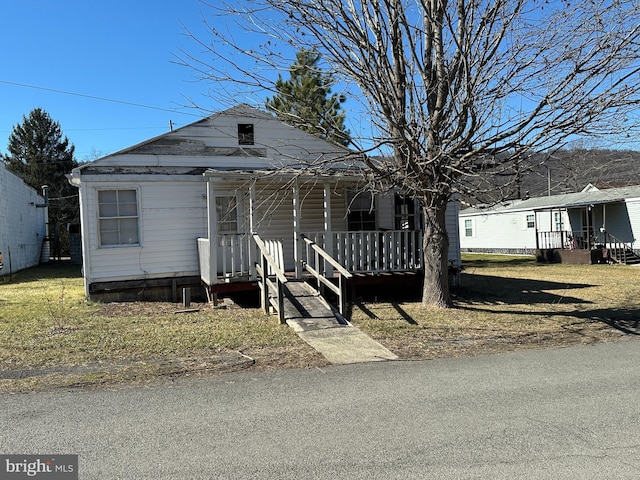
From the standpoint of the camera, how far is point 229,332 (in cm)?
816

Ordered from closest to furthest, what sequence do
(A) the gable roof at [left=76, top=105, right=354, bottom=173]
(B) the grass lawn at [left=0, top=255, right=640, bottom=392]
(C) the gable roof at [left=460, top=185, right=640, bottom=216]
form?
(B) the grass lawn at [left=0, top=255, right=640, bottom=392]
(A) the gable roof at [left=76, top=105, right=354, bottom=173]
(C) the gable roof at [left=460, top=185, right=640, bottom=216]

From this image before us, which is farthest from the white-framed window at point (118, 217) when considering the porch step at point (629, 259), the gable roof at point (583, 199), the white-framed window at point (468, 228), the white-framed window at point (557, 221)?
the white-framed window at point (468, 228)

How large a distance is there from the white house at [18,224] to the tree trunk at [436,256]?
1646 centimetres

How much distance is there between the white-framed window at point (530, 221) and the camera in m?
29.8

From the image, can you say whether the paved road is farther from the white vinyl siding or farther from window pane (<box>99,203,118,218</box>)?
window pane (<box>99,203,118,218</box>)

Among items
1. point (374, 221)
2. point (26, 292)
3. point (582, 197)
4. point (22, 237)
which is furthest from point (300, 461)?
point (582, 197)

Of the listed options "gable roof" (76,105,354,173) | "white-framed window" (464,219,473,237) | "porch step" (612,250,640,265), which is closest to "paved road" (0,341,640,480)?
"gable roof" (76,105,354,173)

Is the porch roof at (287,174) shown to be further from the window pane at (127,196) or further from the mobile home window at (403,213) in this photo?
the mobile home window at (403,213)

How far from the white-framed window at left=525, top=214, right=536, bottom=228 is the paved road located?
25.6m

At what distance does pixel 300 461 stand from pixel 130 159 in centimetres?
977

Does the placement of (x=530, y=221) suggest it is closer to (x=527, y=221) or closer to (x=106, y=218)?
(x=527, y=221)

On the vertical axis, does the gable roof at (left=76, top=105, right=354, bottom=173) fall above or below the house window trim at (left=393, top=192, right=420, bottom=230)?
above

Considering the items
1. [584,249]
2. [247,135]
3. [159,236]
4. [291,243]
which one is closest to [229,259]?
[159,236]

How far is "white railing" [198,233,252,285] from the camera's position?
35.1 feet
